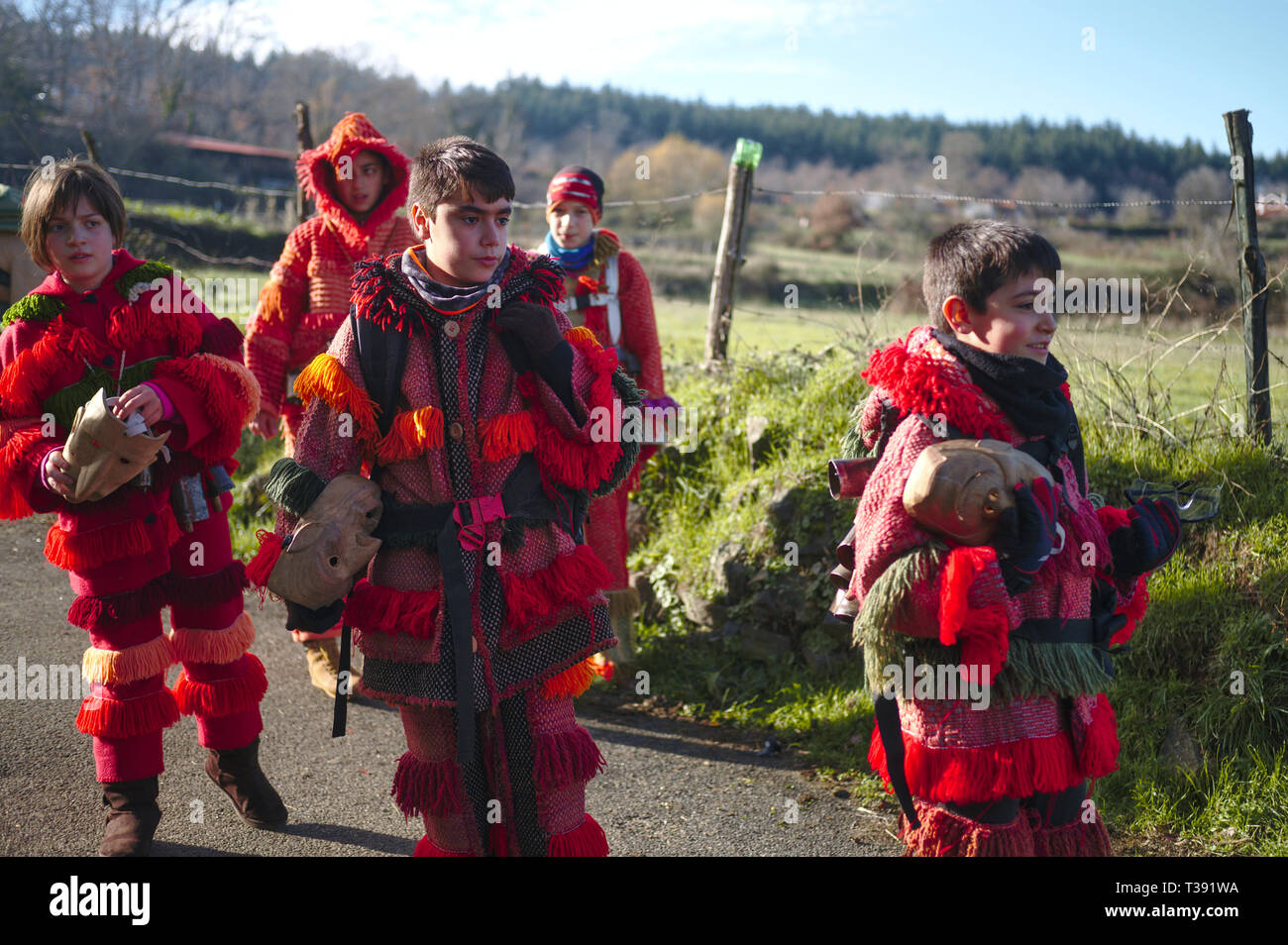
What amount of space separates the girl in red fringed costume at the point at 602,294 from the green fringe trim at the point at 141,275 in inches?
70.6

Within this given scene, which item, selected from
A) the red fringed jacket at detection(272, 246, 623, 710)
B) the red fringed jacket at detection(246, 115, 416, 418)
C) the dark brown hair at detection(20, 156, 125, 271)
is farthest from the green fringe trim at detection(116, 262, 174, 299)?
the red fringed jacket at detection(246, 115, 416, 418)

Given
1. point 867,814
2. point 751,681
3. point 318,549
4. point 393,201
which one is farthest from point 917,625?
point 393,201

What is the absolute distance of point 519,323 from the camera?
98.3 inches

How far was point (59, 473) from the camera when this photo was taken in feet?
9.84

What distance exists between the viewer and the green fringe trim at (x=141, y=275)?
3.20 metres

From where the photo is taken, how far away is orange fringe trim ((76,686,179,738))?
3.21 meters

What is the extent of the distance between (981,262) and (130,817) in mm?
2932

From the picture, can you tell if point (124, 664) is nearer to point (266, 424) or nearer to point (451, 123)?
point (266, 424)

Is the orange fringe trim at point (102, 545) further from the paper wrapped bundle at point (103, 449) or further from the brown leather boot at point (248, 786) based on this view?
the brown leather boot at point (248, 786)

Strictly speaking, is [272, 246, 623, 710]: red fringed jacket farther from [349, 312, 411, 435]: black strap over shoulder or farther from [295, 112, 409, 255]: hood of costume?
[295, 112, 409, 255]: hood of costume

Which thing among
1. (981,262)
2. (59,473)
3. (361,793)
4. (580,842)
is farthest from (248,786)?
(981,262)

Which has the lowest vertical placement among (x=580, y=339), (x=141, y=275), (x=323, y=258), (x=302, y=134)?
(x=580, y=339)

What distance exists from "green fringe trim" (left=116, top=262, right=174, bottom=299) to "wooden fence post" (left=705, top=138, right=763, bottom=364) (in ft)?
14.0
